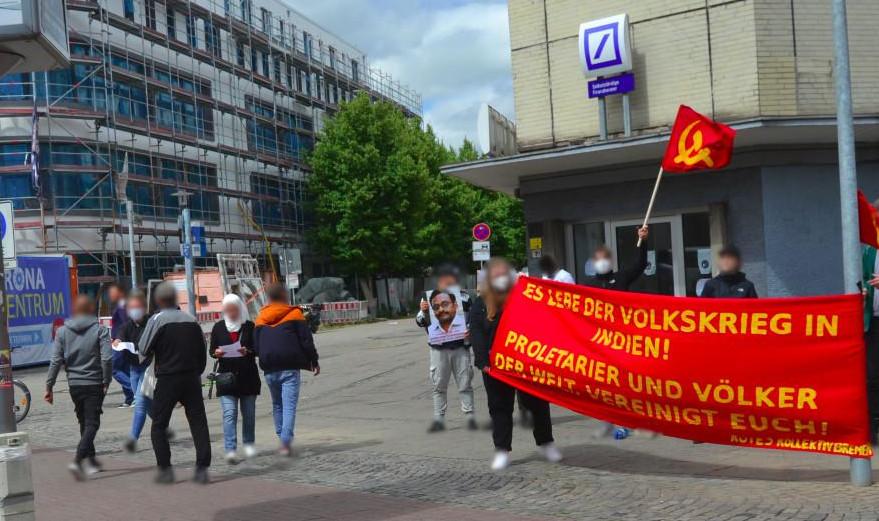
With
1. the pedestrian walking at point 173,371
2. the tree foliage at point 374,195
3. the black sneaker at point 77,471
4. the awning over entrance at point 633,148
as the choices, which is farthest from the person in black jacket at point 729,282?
the tree foliage at point 374,195

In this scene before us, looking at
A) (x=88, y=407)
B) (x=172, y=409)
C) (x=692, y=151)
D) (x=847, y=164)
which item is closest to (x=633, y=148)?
(x=692, y=151)

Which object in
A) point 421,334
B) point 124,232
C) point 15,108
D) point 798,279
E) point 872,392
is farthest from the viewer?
point 124,232

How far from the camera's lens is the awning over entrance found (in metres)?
11.0

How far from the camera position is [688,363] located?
700 cm

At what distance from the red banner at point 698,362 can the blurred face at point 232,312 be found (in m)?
2.76

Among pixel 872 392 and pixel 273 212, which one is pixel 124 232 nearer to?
pixel 273 212

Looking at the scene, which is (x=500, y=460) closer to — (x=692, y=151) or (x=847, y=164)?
(x=692, y=151)

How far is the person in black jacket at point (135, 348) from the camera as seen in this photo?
973 centimetres

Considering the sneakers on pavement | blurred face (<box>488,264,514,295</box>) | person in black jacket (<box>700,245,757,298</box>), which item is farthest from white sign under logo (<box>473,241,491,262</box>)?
blurred face (<box>488,264,514,295</box>)

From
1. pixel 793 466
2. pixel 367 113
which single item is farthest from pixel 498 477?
pixel 367 113

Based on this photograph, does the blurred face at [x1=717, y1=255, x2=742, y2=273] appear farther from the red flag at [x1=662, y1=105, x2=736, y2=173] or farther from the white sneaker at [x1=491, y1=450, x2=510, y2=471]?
the white sneaker at [x1=491, y1=450, x2=510, y2=471]

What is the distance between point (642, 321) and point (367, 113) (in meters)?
44.3

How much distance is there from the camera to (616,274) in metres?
8.88

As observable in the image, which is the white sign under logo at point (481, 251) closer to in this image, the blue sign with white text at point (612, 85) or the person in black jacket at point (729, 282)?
the blue sign with white text at point (612, 85)
